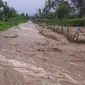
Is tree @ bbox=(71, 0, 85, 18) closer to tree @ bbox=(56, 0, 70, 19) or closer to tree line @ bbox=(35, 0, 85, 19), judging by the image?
tree line @ bbox=(35, 0, 85, 19)

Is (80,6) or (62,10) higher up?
(80,6)

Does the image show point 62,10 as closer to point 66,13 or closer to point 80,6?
point 66,13

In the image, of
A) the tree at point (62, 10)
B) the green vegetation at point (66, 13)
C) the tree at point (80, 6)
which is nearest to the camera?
the green vegetation at point (66, 13)

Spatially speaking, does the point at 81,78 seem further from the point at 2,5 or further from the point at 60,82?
the point at 2,5

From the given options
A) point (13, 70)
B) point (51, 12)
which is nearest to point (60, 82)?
point (13, 70)

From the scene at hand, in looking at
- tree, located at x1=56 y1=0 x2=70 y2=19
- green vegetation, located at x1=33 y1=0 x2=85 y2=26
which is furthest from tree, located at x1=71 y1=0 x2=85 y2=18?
tree, located at x1=56 y1=0 x2=70 y2=19

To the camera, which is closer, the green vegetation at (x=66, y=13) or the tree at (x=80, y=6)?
the green vegetation at (x=66, y=13)

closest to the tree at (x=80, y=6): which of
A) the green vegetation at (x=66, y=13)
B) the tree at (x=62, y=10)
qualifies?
the green vegetation at (x=66, y=13)

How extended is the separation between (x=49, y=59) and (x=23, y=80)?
154 inches

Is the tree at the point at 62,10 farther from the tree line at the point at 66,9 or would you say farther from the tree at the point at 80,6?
the tree at the point at 80,6

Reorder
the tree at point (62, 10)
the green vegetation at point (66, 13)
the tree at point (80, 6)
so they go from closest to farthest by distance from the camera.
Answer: the green vegetation at point (66, 13) → the tree at point (62, 10) → the tree at point (80, 6)

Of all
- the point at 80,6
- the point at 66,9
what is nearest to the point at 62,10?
the point at 66,9

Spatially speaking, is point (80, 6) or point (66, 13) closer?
point (66, 13)

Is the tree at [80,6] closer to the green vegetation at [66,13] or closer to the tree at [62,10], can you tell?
the green vegetation at [66,13]
